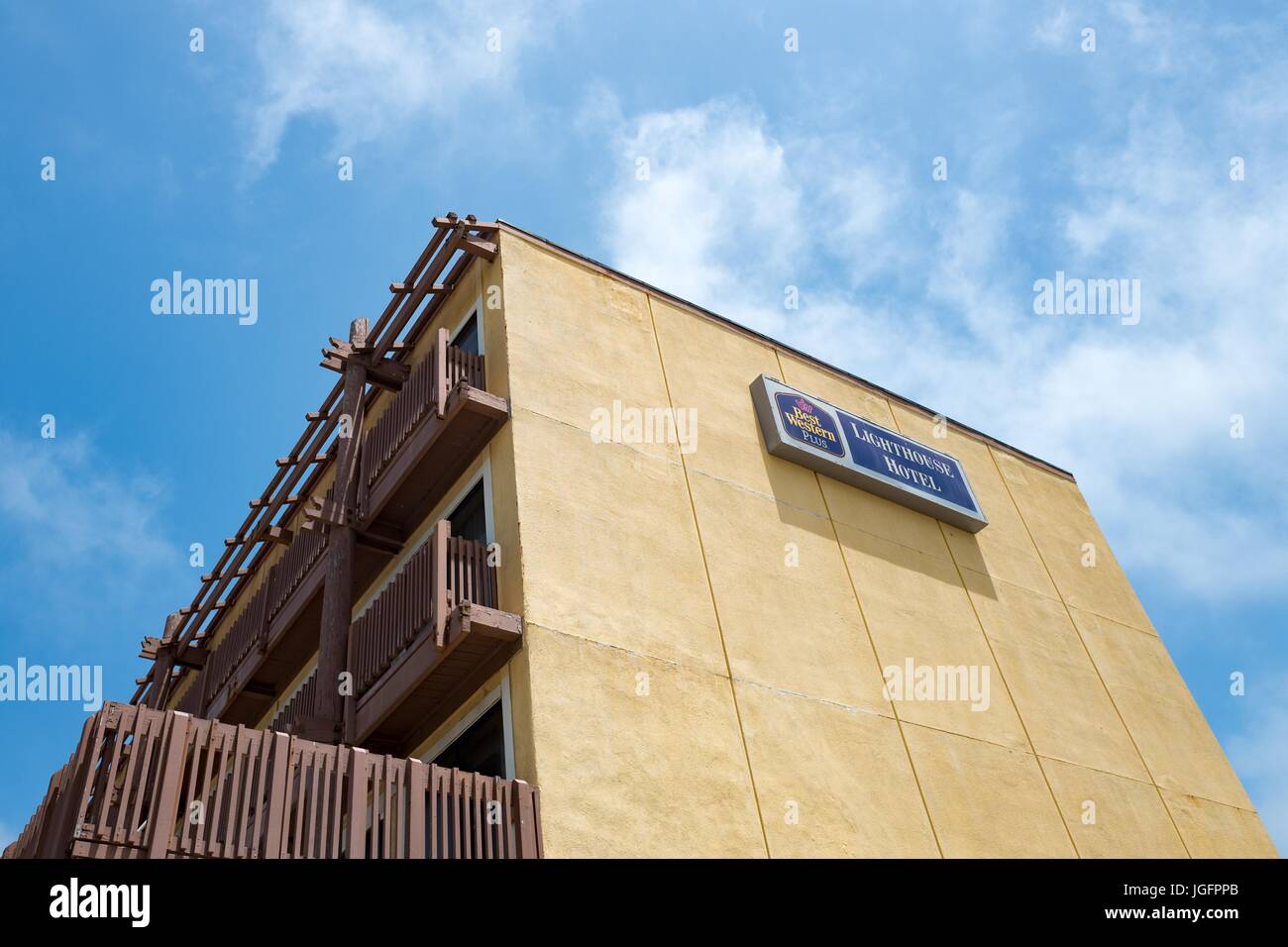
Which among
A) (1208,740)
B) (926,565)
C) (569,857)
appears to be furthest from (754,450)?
(1208,740)

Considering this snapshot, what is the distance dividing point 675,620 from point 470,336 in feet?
17.4

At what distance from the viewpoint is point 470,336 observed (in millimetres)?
15977

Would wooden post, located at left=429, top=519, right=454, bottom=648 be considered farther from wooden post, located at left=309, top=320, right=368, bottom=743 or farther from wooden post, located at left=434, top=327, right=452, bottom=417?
wooden post, located at left=309, top=320, right=368, bottom=743

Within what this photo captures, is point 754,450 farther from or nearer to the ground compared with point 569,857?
farther from the ground

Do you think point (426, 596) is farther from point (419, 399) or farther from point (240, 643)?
point (240, 643)

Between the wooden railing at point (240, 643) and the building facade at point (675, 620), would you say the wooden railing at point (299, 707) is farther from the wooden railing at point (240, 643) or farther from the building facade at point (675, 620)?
the wooden railing at point (240, 643)

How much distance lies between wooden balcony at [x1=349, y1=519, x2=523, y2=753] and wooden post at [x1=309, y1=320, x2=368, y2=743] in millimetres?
322

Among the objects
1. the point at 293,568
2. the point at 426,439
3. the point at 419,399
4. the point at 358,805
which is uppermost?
the point at 419,399

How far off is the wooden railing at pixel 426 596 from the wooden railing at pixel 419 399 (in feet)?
6.58

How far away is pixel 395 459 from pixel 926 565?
788 cm

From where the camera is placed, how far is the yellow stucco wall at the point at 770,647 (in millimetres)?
11797

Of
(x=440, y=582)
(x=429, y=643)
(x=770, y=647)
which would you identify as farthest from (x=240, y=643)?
(x=770, y=647)

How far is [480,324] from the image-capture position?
51.0 ft
